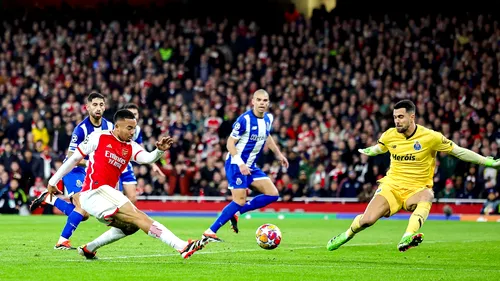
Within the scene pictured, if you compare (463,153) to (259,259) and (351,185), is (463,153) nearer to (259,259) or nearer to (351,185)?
(259,259)

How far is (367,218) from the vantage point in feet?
40.9

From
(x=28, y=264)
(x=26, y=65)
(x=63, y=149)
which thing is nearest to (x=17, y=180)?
(x=63, y=149)

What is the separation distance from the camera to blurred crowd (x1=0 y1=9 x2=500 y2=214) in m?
26.4

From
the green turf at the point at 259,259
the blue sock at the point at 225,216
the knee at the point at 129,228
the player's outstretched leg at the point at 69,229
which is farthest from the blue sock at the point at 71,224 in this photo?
the knee at the point at 129,228

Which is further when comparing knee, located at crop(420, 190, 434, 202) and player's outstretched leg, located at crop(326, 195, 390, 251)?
knee, located at crop(420, 190, 434, 202)

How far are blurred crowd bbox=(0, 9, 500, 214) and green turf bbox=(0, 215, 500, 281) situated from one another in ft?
26.9

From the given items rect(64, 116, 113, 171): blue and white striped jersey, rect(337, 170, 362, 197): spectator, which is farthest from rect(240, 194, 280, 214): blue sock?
rect(337, 170, 362, 197): spectator

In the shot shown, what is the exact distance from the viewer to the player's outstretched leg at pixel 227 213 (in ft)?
48.2

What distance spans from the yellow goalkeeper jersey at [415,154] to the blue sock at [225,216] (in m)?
2.85

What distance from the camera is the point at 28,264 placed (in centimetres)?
1110

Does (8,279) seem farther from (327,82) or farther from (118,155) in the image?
(327,82)

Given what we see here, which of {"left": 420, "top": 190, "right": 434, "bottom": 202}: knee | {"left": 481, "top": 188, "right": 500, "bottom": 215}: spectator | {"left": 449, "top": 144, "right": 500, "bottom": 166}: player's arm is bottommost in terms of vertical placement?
{"left": 481, "top": 188, "right": 500, "bottom": 215}: spectator

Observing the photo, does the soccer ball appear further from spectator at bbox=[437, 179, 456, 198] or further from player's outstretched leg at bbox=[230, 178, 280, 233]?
spectator at bbox=[437, 179, 456, 198]

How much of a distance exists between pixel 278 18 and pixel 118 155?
916 inches
